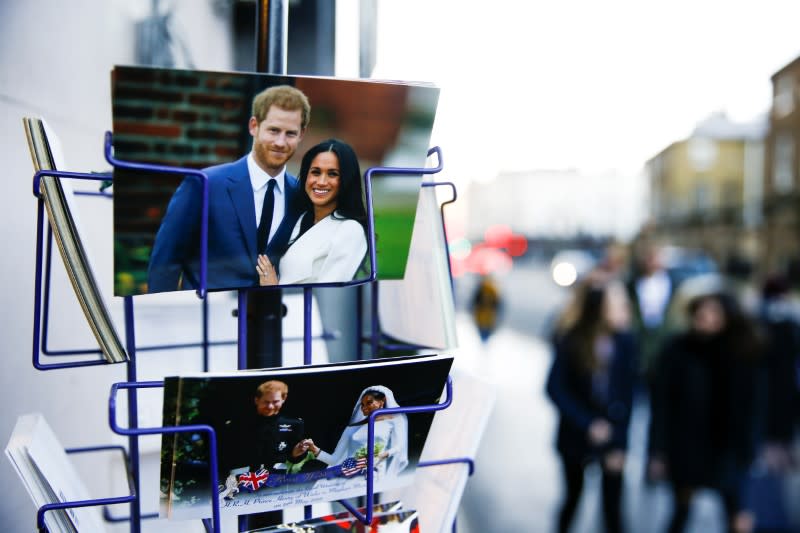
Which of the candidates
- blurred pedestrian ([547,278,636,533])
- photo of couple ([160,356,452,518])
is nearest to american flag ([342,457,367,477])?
photo of couple ([160,356,452,518])

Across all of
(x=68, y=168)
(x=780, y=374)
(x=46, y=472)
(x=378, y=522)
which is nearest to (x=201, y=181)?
(x=46, y=472)

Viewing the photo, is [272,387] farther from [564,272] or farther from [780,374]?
[564,272]

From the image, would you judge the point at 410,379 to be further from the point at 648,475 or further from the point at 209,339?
the point at 648,475

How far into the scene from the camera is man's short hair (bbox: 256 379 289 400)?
606 millimetres

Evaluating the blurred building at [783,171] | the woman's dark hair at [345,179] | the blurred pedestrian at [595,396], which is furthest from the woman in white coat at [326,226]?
the blurred building at [783,171]

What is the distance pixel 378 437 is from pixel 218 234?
263 mm

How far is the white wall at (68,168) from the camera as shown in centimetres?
88

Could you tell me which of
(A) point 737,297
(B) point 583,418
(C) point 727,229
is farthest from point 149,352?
(C) point 727,229

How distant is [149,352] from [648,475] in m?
2.47

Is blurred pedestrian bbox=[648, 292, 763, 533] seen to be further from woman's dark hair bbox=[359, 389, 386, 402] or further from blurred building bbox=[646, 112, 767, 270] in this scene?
blurred building bbox=[646, 112, 767, 270]

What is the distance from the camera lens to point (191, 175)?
62cm

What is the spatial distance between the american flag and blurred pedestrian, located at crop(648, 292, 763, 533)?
2343mm

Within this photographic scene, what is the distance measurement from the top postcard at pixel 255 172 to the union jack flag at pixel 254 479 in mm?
180

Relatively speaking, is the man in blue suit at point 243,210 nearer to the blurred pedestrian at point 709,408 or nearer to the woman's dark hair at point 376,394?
the woman's dark hair at point 376,394
